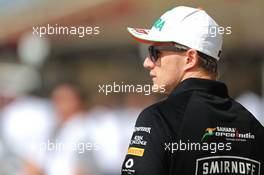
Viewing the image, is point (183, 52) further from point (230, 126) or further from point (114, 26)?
point (114, 26)

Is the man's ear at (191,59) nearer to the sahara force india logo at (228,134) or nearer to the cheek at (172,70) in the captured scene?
the cheek at (172,70)

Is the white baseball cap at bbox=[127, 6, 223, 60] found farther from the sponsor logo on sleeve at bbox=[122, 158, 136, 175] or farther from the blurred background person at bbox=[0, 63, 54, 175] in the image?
the blurred background person at bbox=[0, 63, 54, 175]

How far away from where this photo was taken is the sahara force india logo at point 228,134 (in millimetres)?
1766

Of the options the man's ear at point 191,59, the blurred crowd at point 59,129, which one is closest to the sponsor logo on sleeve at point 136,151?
the man's ear at point 191,59

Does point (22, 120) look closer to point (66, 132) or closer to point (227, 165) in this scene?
point (66, 132)

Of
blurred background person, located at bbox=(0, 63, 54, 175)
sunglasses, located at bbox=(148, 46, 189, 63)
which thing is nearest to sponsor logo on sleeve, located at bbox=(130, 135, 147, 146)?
sunglasses, located at bbox=(148, 46, 189, 63)

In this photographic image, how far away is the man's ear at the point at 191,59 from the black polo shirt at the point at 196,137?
6cm

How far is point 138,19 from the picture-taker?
3705 millimetres

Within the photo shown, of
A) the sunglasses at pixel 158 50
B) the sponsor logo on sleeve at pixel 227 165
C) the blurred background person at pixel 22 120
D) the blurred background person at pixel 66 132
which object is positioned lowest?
the blurred background person at pixel 22 120

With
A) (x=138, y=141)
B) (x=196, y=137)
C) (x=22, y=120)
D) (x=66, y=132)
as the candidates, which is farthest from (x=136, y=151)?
(x=22, y=120)

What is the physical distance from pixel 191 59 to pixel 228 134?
23cm

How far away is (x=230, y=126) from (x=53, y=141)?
6.12 ft

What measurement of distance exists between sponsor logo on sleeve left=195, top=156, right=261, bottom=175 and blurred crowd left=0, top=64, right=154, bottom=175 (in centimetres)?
159

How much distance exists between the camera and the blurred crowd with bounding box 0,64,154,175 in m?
3.49
